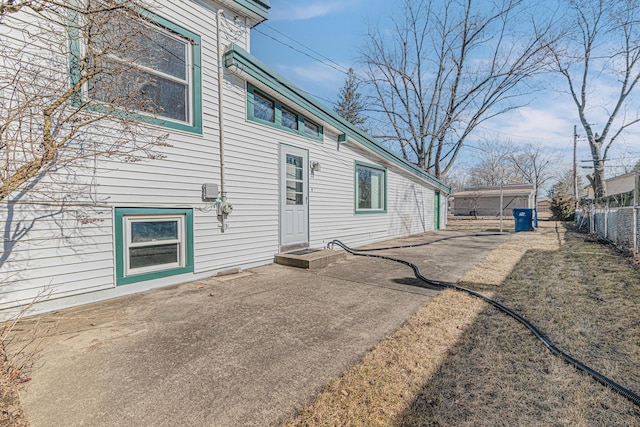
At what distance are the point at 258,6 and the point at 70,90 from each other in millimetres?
3947

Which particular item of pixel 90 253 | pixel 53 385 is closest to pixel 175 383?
pixel 53 385

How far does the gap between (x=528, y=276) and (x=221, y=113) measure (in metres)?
5.90

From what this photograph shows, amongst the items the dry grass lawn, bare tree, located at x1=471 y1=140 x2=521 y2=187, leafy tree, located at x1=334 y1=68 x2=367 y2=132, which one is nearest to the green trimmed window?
the dry grass lawn

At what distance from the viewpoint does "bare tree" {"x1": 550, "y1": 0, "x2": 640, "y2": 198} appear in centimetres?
1357

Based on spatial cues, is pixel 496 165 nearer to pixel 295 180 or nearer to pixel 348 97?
pixel 348 97

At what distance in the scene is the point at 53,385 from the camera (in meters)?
1.94

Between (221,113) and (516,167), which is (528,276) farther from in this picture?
(516,167)

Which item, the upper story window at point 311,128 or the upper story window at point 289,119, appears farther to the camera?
the upper story window at point 311,128

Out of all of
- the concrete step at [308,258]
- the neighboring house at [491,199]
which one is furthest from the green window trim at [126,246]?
the neighboring house at [491,199]

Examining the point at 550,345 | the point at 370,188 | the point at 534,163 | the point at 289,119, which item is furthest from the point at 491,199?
the point at 550,345

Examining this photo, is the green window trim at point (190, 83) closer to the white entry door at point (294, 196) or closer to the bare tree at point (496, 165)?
the white entry door at point (294, 196)

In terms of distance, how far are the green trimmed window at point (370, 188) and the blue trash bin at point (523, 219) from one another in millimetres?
7234

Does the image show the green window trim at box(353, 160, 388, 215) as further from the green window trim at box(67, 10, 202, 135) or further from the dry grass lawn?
the dry grass lawn

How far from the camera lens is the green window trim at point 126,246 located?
12.5ft
